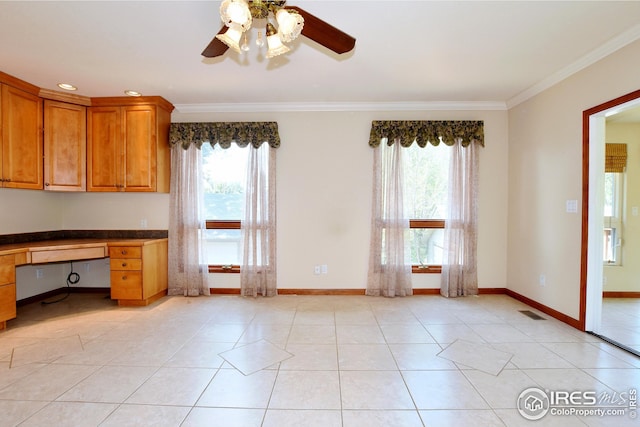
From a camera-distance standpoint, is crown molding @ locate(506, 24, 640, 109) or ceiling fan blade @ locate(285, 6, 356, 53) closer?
ceiling fan blade @ locate(285, 6, 356, 53)

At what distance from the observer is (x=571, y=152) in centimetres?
309

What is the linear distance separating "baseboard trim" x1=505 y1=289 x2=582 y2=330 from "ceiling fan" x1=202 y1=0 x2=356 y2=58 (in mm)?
3454

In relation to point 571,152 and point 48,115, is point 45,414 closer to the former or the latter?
point 48,115

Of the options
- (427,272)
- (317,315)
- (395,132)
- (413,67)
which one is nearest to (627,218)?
(427,272)

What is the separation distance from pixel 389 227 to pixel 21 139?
4499 millimetres

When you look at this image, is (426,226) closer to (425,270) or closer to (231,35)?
(425,270)

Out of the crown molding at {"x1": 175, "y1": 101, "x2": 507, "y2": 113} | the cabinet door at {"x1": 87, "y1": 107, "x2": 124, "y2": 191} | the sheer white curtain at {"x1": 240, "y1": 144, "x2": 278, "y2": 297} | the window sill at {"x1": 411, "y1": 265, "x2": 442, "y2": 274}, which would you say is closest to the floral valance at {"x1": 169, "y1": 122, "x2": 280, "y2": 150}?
the sheer white curtain at {"x1": 240, "y1": 144, "x2": 278, "y2": 297}

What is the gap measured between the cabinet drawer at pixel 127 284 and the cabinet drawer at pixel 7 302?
85 centimetres

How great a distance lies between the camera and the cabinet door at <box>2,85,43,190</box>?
319cm

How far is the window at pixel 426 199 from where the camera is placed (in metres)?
4.12

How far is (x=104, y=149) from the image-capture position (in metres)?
3.86

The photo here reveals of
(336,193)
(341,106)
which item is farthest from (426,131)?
(336,193)

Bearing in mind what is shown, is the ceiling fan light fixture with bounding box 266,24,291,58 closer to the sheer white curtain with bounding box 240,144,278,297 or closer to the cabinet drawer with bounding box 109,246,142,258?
the sheer white curtain with bounding box 240,144,278,297

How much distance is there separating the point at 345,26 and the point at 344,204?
2259 millimetres
